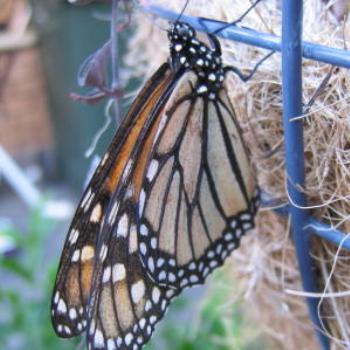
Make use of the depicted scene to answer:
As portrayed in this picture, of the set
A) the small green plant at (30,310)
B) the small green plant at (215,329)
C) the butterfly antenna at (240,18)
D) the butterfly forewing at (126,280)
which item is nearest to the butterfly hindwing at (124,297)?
the butterfly forewing at (126,280)

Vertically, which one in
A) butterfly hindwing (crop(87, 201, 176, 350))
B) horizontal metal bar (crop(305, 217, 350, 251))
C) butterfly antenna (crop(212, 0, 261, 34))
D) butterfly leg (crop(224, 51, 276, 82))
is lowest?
butterfly hindwing (crop(87, 201, 176, 350))

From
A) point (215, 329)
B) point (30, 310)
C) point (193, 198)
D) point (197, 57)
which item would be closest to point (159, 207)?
point (193, 198)

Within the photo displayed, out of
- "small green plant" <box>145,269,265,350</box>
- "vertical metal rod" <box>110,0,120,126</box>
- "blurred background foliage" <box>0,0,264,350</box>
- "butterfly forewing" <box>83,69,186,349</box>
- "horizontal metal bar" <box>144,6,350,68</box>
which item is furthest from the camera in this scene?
"blurred background foliage" <box>0,0,264,350</box>

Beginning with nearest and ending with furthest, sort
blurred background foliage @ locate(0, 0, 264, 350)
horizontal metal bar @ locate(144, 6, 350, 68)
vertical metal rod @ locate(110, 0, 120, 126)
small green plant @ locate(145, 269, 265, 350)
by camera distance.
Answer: horizontal metal bar @ locate(144, 6, 350, 68) → vertical metal rod @ locate(110, 0, 120, 126) → small green plant @ locate(145, 269, 265, 350) → blurred background foliage @ locate(0, 0, 264, 350)

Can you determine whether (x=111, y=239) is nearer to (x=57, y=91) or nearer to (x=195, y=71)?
(x=195, y=71)

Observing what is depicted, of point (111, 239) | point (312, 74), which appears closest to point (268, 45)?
point (312, 74)

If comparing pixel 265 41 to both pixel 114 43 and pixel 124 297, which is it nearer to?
pixel 114 43

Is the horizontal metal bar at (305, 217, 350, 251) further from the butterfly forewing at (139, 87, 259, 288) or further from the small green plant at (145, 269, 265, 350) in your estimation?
the small green plant at (145, 269, 265, 350)

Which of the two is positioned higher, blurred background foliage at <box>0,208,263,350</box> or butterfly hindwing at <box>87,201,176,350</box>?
butterfly hindwing at <box>87,201,176,350</box>

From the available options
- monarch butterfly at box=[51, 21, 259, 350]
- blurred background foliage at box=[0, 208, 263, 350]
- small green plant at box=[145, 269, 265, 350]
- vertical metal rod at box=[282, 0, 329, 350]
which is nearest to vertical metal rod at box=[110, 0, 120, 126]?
monarch butterfly at box=[51, 21, 259, 350]

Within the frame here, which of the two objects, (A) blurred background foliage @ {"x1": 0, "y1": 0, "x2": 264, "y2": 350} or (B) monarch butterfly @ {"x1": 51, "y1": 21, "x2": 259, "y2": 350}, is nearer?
(B) monarch butterfly @ {"x1": 51, "y1": 21, "x2": 259, "y2": 350}
